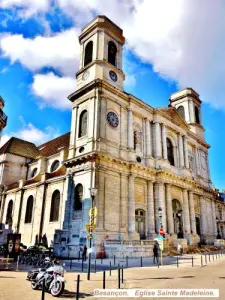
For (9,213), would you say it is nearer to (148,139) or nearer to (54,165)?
(54,165)

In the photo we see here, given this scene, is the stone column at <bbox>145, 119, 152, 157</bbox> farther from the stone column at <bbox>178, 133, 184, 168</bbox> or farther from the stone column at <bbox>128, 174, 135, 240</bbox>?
the stone column at <bbox>178, 133, 184, 168</bbox>

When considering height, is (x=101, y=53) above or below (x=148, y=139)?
above

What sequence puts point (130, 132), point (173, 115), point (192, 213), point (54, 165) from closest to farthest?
point (130, 132)
point (192, 213)
point (173, 115)
point (54, 165)

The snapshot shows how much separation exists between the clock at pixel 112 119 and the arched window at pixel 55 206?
981 cm

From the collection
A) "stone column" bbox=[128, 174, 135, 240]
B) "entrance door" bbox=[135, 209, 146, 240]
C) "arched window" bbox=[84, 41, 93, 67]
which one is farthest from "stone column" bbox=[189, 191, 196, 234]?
"arched window" bbox=[84, 41, 93, 67]

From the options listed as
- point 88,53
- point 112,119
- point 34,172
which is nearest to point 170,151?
point 112,119

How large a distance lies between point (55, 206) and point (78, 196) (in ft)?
19.5

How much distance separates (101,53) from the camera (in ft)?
98.2

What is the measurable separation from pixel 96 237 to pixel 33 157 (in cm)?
2619

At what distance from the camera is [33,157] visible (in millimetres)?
44688

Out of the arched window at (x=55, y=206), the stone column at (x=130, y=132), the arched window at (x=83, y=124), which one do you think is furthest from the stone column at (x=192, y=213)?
the arched window at (x=55, y=206)

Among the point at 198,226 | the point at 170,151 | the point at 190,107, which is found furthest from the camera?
the point at 190,107

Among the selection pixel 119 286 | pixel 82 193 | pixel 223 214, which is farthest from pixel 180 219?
pixel 119 286

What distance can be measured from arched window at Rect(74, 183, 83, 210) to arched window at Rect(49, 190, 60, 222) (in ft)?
16.2
